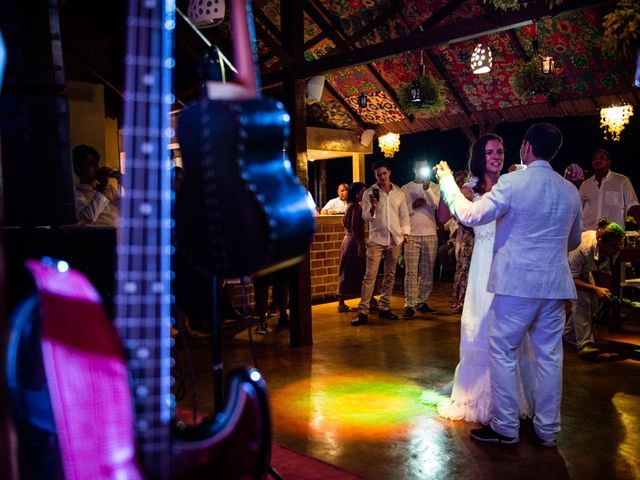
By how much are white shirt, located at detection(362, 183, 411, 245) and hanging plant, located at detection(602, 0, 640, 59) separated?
3333 mm

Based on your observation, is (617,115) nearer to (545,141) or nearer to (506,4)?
(506,4)

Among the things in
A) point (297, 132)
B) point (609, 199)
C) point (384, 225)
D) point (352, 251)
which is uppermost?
point (297, 132)

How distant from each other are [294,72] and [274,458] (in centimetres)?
368

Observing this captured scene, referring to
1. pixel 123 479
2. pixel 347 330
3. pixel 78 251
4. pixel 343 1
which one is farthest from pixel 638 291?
pixel 123 479

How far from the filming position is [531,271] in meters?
3.04

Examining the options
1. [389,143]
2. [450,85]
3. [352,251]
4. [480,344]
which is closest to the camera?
[480,344]

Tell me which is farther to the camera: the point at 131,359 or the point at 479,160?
the point at 479,160

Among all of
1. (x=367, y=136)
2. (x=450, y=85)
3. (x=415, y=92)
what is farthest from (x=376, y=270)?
(x=367, y=136)

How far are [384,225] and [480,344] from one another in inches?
143

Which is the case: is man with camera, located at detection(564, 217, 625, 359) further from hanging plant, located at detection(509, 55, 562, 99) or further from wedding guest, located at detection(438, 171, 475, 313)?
hanging plant, located at detection(509, 55, 562, 99)

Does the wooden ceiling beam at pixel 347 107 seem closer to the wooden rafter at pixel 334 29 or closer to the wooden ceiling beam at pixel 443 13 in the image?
the wooden rafter at pixel 334 29

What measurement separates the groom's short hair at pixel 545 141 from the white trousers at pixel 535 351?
82 centimetres

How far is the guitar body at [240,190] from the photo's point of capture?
3.85 ft

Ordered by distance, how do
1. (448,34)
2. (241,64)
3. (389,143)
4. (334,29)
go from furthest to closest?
(389,143) < (334,29) < (448,34) < (241,64)
